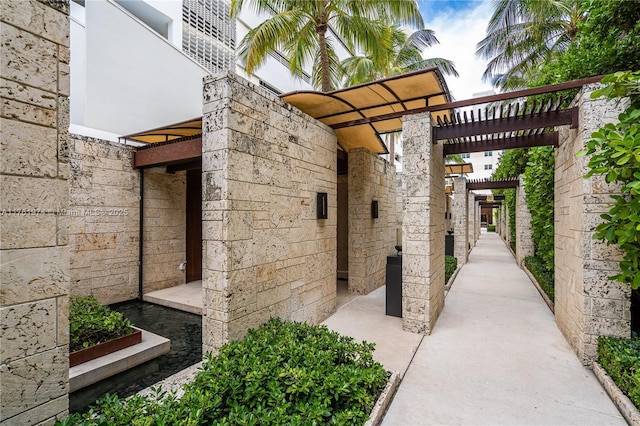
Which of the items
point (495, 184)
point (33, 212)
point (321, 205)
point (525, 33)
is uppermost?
point (525, 33)

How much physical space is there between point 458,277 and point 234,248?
24.2ft

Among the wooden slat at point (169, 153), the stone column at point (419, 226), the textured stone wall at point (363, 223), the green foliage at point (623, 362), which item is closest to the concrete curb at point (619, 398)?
the green foliage at point (623, 362)

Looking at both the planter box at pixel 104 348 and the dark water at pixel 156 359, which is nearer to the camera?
the dark water at pixel 156 359

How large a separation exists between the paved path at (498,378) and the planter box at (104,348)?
11.0ft

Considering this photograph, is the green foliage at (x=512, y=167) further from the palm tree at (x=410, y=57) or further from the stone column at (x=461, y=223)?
the palm tree at (x=410, y=57)

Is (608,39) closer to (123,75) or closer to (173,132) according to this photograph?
(173,132)

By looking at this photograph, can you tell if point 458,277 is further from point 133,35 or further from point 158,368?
point 133,35

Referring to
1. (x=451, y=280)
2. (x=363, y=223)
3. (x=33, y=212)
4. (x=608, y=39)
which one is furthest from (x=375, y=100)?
(x=451, y=280)

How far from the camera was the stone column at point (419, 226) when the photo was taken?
433cm

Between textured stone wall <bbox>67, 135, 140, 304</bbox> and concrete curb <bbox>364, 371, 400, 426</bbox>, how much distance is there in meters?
5.90

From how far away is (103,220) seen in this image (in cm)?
575

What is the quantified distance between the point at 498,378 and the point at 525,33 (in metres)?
11.6

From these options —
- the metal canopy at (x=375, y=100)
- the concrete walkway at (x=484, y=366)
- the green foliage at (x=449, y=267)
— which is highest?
the metal canopy at (x=375, y=100)

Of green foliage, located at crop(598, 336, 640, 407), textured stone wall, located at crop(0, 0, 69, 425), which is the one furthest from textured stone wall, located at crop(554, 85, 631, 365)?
textured stone wall, located at crop(0, 0, 69, 425)
